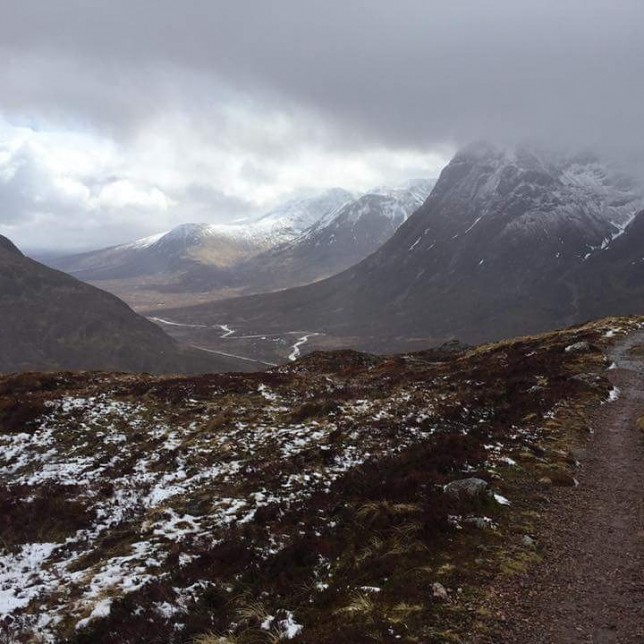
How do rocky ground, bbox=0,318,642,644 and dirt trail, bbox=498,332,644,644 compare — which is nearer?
dirt trail, bbox=498,332,644,644

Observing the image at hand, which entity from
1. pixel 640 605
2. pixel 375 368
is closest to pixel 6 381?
pixel 375 368

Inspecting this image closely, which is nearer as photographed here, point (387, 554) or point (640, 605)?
point (640, 605)

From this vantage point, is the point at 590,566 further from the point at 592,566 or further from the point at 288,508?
the point at 288,508

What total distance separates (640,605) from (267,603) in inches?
275

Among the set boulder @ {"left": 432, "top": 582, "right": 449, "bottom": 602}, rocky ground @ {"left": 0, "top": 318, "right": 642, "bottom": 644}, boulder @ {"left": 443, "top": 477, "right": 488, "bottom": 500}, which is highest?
boulder @ {"left": 443, "top": 477, "right": 488, "bottom": 500}

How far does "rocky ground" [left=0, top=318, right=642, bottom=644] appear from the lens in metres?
9.72

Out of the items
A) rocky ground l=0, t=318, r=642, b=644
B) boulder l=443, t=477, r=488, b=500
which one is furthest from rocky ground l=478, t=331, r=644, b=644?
boulder l=443, t=477, r=488, b=500

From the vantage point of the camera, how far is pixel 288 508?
1534 centimetres

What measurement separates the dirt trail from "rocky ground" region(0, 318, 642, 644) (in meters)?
0.25

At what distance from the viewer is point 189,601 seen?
1091 centimetres

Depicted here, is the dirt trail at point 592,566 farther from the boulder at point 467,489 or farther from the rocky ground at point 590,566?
the boulder at point 467,489

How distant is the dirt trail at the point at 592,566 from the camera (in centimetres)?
838

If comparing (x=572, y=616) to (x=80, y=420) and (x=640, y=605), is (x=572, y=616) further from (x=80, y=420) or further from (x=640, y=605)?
(x=80, y=420)

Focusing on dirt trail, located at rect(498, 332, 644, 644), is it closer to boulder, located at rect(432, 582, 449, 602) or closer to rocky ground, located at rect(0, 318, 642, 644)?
rocky ground, located at rect(0, 318, 642, 644)
